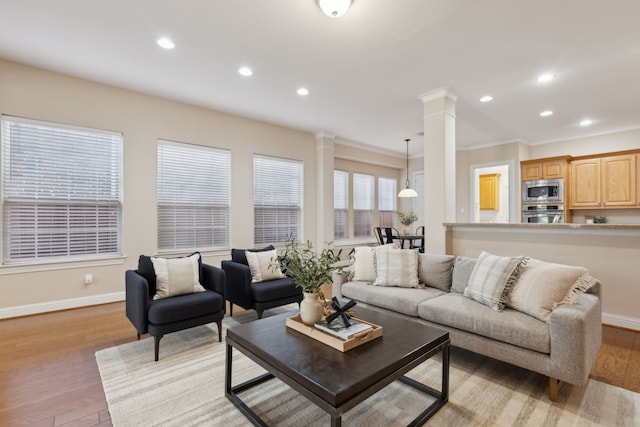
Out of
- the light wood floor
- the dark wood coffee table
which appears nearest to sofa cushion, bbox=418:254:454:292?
the dark wood coffee table

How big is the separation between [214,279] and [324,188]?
367cm

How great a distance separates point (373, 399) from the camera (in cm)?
204

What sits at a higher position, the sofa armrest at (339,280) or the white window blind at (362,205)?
the white window blind at (362,205)

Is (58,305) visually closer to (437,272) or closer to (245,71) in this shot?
(245,71)

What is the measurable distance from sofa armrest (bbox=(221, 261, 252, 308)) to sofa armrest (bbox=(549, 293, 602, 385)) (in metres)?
2.65

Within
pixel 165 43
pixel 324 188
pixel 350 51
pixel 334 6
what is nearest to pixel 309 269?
pixel 334 6

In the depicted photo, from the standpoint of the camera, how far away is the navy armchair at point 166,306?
2.62 metres

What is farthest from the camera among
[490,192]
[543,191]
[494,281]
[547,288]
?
[490,192]

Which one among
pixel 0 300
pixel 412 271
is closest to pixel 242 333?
pixel 412 271

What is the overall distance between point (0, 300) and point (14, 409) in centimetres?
232

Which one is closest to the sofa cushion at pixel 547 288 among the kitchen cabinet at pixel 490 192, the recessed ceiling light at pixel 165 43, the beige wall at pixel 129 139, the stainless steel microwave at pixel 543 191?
the recessed ceiling light at pixel 165 43

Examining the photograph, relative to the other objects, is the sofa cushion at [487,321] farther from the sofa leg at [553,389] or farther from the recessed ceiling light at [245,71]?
the recessed ceiling light at [245,71]

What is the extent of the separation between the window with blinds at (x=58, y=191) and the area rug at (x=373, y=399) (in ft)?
6.94

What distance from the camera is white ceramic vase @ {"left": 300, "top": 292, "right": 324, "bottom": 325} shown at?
2039 mm
